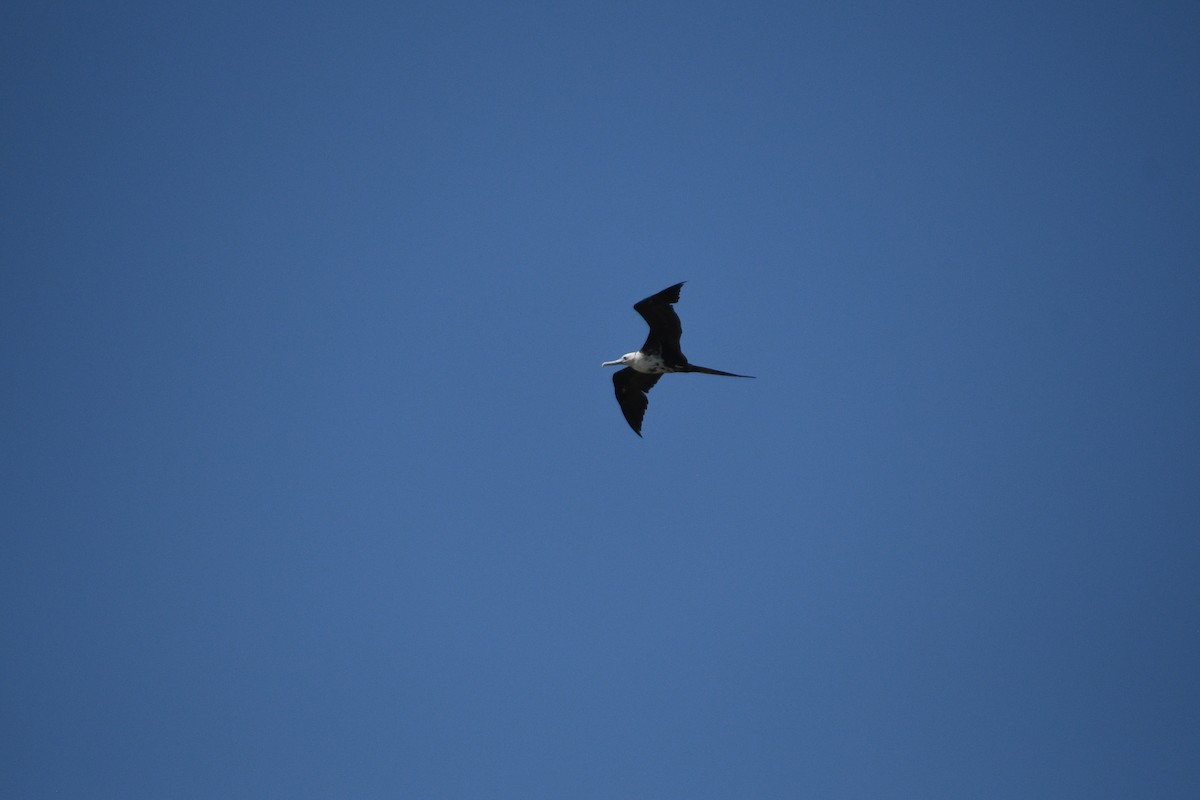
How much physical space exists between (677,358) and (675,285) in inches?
85.0

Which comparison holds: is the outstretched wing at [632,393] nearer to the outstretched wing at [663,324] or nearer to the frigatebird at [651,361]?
the frigatebird at [651,361]

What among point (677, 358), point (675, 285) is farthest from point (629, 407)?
point (675, 285)

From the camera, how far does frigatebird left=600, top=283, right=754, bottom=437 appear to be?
50.4 ft

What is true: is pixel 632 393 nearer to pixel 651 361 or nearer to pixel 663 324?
pixel 651 361

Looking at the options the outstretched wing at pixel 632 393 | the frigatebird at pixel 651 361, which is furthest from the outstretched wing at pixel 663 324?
the outstretched wing at pixel 632 393

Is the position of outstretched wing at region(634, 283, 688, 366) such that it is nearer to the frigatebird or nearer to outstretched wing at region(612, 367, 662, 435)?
the frigatebird

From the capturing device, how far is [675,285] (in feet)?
48.0

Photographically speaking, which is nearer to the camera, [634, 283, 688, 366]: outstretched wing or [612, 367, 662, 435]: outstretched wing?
[634, 283, 688, 366]: outstretched wing

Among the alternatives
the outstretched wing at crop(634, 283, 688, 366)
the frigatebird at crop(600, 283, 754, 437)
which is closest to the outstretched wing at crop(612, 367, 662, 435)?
the frigatebird at crop(600, 283, 754, 437)

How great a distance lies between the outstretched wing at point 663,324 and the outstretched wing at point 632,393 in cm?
99

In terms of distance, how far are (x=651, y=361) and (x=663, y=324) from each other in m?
1.08

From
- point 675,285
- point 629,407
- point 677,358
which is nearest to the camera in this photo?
point 675,285

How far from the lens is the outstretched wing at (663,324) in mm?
15172

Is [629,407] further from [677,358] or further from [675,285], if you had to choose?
[675,285]
